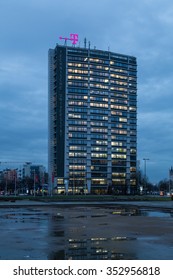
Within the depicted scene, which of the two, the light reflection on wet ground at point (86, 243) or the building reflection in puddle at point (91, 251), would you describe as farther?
the light reflection on wet ground at point (86, 243)

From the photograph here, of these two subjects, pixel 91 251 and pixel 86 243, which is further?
pixel 86 243

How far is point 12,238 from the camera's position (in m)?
21.6

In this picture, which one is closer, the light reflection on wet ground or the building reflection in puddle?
the building reflection in puddle
